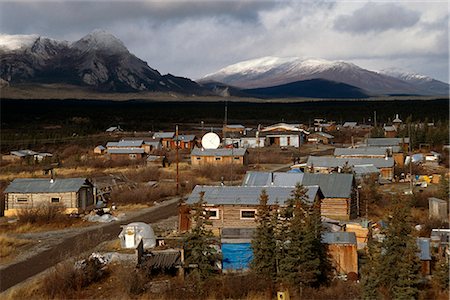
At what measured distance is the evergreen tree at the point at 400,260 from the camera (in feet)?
40.1

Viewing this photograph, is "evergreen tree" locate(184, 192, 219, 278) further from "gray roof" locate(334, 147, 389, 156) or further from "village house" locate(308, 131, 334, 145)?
"village house" locate(308, 131, 334, 145)

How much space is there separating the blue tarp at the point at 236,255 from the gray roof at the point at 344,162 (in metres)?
18.5

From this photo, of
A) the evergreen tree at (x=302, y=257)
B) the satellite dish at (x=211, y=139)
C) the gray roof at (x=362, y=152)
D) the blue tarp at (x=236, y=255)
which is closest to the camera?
the evergreen tree at (x=302, y=257)

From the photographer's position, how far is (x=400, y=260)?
12.8m

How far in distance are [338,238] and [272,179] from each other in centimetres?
858

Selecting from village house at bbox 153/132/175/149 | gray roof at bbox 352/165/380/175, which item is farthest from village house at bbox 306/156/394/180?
village house at bbox 153/132/175/149

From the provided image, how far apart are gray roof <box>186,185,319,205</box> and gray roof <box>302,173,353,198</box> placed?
183 centimetres

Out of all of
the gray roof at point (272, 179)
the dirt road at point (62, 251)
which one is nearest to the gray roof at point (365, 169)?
the gray roof at point (272, 179)

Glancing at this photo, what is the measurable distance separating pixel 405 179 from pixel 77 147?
108 feet

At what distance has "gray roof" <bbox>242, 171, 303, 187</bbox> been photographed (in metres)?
23.5

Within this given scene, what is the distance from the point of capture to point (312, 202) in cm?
2020

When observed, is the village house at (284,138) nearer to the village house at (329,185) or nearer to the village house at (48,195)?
the village house at (329,185)

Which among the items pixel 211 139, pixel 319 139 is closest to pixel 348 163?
pixel 211 139

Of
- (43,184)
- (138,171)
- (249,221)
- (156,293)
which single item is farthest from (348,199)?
(138,171)
